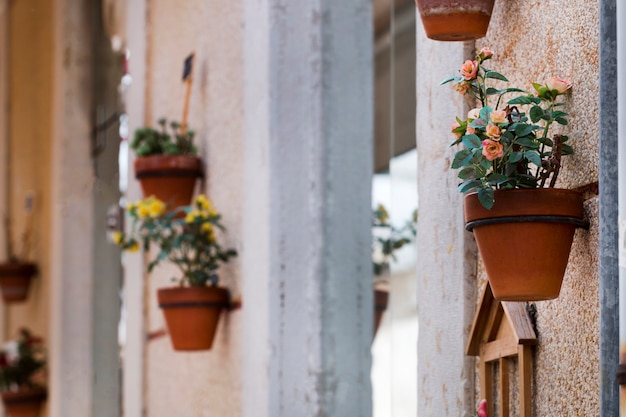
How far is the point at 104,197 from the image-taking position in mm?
6719

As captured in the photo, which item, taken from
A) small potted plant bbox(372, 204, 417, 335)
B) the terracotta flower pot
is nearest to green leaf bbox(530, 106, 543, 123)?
small potted plant bbox(372, 204, 417, 335)

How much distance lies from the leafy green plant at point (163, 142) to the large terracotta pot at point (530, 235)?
2.48 m

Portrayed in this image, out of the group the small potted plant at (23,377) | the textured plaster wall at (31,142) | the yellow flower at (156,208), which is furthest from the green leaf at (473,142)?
the small potted plant at (23,377)

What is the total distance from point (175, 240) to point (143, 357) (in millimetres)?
1113

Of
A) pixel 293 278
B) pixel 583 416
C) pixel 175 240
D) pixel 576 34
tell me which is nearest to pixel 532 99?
pixel 576 34

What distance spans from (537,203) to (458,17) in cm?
47

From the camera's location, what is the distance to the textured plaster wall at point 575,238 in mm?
2158

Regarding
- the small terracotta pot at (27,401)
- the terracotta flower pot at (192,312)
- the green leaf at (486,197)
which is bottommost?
the small terracotta pot at (27,401)

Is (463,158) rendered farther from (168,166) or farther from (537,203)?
(168,166)

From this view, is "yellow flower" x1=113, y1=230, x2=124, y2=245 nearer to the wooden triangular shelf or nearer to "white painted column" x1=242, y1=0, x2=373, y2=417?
"white painted column" x1=242, y1=0, x2=373, y2=417

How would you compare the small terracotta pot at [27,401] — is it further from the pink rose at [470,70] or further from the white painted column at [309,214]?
the pink rose at [470,70]

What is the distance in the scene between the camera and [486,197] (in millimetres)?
2129

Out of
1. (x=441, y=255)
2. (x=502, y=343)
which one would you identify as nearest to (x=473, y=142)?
(x=502, y=343)

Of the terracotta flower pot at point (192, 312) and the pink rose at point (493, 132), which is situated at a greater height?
the pink rose at point (493, 132)
